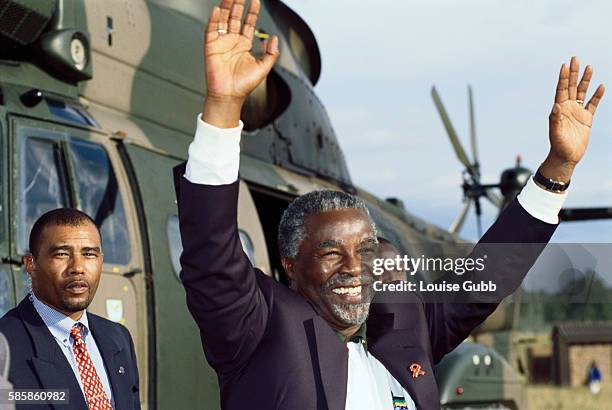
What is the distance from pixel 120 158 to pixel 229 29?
309cm

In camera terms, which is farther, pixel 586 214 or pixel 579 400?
pixel 586 214

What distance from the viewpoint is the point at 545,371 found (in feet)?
30.9

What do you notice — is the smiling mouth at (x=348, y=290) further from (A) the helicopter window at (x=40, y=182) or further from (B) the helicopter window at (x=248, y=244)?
(B) the helicopter window at (x=248, y=244)

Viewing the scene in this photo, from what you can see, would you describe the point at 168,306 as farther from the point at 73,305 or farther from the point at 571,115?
the point at 571,115

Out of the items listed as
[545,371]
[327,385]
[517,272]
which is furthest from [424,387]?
[545,371]

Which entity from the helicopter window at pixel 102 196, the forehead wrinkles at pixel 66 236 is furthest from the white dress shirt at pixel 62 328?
the helicopter window at pixel 102 196

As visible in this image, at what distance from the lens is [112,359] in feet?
11.6

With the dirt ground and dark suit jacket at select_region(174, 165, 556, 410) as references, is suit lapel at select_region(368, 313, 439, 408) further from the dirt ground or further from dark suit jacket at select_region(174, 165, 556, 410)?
the dirt ground

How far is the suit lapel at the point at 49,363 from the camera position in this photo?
3.31 meters

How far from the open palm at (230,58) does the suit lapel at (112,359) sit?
56.1 inches

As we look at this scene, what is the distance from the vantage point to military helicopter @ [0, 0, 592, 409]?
5.00 m

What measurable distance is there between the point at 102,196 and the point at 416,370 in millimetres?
2846

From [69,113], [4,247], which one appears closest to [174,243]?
[69,113]

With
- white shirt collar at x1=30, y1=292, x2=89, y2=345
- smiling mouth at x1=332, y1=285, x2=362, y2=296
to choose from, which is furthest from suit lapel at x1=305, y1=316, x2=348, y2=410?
white shirt collar at x1=30, y1=292, x2=89, y2=345
